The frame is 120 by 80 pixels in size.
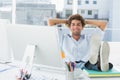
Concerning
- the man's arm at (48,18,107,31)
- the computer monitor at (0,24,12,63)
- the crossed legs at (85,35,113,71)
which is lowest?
the crossed legs at (85,35,113,71)

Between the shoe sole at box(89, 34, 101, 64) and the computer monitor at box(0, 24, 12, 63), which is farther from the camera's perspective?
the shoe sole at box(89, 34, 101, 64)

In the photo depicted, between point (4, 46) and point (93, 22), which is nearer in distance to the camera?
point (4, 46)

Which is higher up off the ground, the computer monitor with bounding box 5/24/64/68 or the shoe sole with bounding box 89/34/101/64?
the computer monitor with bounding box 5/24/64/68

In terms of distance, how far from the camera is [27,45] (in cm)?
159

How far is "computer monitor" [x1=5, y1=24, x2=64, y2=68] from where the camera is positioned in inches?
57.7

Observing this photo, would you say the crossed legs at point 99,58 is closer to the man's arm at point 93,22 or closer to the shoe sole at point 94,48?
the shoe sole at point 94,48

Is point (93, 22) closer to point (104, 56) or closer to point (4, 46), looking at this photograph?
point (104, 56)

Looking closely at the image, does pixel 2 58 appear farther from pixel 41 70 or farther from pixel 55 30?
pixel 55 30

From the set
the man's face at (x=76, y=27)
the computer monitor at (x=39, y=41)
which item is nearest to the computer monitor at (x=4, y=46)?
the computer monitor at (x=39, y=41)

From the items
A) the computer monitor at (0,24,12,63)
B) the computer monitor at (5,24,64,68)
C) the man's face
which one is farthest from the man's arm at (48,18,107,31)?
the computer monitor at (5,24,64,68)

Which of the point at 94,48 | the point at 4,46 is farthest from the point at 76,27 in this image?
the point at 4,46

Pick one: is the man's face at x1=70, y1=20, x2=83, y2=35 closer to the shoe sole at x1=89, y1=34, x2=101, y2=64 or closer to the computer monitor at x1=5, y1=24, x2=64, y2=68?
the shoe sole at x1=89, y1=34, x2=101, y2=64

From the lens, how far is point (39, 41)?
1.53 meters

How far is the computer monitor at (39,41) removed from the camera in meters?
1.46
